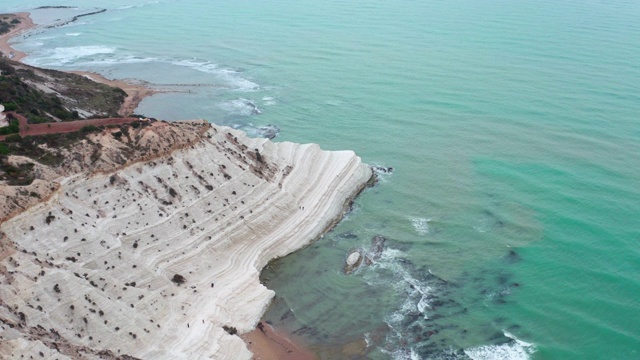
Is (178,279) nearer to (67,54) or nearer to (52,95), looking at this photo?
(52,95)

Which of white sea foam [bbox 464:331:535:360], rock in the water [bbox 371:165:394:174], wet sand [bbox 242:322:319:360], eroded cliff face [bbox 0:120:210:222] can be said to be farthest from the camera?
rock in the water [bbox 371:165:394:174]

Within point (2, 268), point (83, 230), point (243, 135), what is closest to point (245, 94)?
point (243, 135)

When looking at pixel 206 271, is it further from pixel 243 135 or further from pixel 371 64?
pixel 371 64

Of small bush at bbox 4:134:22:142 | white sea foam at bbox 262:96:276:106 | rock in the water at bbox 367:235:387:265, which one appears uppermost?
small bush at bbox 4:134:22:142

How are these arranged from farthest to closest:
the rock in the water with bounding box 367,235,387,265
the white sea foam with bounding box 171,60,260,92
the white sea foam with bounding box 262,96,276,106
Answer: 1. the white sea foam with bounding box 171,60,260,92
2. the white sea foam with bounding box 262,96,276,106
3. the rock in the water with bounding box 367,235,387,265

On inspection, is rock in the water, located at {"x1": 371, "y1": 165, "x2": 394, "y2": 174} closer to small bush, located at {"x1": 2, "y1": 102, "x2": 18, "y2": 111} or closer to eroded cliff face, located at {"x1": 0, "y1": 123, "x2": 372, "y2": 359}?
eroded cliff face, located at {"x1": 0, "y1": 123, "x2": 372, "y2": 359}

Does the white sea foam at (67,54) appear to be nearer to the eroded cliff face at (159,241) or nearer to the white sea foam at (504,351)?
the eroded cliff face at (159,241)

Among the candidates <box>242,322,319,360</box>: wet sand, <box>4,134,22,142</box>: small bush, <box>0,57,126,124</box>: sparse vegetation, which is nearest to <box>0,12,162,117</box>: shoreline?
<box>0,57,126,124</box>: sparse vegetation
